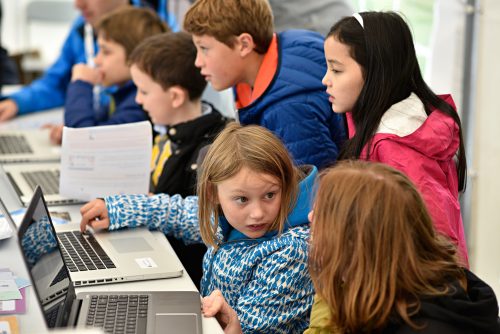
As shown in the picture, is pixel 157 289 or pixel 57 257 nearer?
pixel 57 257

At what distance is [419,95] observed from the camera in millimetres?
1844

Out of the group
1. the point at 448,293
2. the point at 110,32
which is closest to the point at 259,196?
the point at 448,293

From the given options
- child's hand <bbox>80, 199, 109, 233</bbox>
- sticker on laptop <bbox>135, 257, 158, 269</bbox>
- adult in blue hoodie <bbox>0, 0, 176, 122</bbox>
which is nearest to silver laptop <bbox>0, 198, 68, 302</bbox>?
sticker on laptop <bbox>135, 257, 158, 269</bbox>

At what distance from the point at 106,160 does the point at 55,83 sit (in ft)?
5.92

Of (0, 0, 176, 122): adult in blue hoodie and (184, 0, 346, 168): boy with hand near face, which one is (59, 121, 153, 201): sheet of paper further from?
→ (0, 0, 176, 122): adult in blue hoodie

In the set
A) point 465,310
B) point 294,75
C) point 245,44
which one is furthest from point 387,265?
point 245,44

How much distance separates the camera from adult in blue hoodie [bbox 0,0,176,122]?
378 centimetres

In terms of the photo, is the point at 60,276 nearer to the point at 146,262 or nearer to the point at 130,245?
the point at 146,262

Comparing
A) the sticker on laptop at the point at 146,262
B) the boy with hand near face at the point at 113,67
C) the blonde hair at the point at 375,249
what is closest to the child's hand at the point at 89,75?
the boy with hand near face at the point at 113,67

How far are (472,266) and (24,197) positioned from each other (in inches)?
63.5

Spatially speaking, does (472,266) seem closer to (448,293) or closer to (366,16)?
(366,16)

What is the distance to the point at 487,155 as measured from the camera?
2.84 m

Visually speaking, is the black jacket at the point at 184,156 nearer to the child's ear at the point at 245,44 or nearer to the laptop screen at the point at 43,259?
the child's ear at the point at 245,44

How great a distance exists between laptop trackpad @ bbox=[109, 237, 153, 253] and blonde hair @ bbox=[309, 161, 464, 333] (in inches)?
30.4
